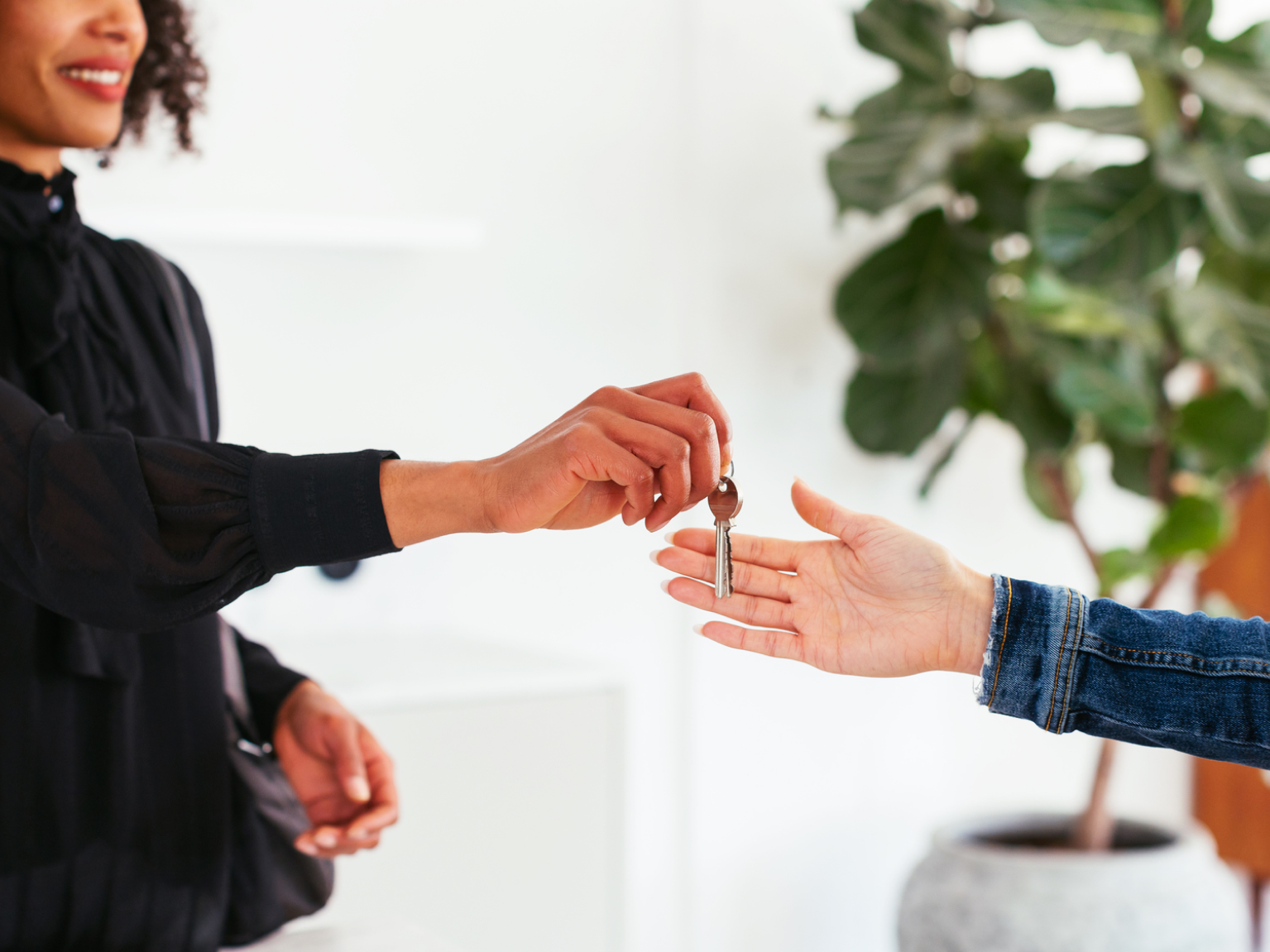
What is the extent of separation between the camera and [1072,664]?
3.29 feet

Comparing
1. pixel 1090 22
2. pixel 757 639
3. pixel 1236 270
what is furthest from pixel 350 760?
pixel 1236 270

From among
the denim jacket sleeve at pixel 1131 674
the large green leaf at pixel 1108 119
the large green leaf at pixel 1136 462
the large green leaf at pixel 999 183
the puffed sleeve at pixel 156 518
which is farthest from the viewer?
the large green leaf at pixel 1136 462

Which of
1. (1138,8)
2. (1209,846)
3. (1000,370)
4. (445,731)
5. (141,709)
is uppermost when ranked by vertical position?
(1138,8)

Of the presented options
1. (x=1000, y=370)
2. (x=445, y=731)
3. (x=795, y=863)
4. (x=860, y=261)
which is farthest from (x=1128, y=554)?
(x=445, y=731)

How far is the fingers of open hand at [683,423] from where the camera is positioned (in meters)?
0.81

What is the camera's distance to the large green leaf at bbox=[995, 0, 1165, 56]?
195 cm

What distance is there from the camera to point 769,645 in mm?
1055

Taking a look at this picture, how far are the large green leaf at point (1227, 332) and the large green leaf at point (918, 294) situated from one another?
0.35 metres

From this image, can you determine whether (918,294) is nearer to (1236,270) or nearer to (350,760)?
(1236,270)

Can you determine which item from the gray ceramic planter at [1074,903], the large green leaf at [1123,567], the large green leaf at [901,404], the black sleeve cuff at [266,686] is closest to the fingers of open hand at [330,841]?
the black sleeve cuff at [266,686]

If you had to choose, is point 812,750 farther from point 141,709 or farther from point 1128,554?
point 141,709

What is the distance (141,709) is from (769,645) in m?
0.55

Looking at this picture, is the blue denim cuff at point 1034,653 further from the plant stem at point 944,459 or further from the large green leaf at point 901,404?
the plant stem at point 944,459

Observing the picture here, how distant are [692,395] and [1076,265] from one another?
1339 mm
